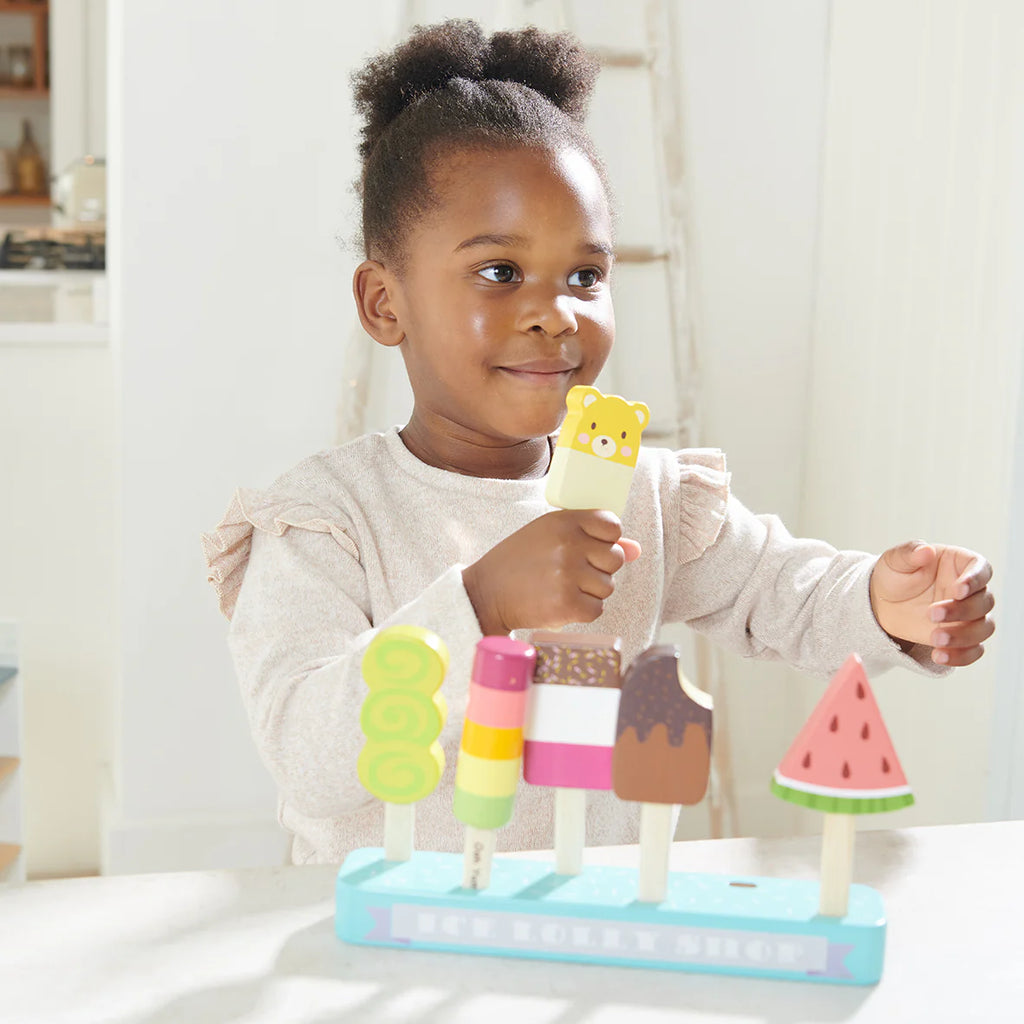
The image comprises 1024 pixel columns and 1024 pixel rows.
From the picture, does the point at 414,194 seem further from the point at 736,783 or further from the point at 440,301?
the point at 736,783

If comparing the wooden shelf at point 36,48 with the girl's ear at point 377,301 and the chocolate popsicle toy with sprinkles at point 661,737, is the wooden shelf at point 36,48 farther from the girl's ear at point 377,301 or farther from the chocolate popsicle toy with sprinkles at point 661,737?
the chocolate popsicle toy with sprinkles at point 661,737

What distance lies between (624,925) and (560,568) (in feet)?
0.66

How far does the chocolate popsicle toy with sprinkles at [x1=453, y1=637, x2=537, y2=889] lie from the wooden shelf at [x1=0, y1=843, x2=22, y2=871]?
1.53 m

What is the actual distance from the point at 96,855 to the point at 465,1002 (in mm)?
1931

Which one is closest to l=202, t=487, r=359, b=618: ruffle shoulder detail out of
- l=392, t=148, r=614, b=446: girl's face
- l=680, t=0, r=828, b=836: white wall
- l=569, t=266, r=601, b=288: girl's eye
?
l=392, t=148, r=614, b=446: girl's face

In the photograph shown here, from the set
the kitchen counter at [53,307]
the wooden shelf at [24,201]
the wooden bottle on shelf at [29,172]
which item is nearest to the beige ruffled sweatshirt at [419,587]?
the kitchen counter at [53,307]

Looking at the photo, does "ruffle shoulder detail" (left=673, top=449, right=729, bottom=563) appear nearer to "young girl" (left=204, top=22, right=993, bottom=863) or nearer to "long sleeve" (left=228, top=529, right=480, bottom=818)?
"young girl" (left=204, top=22, right=993, bottom=863)

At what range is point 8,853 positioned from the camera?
6.39 feet

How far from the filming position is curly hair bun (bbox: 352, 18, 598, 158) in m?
1.09

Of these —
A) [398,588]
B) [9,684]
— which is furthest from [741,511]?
[9,684]

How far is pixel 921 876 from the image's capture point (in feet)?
2.32

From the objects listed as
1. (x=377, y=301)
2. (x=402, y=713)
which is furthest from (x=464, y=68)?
(x=402, y=713)

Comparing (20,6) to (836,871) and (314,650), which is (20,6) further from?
(836,871)

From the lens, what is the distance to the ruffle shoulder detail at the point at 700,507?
1.09m
